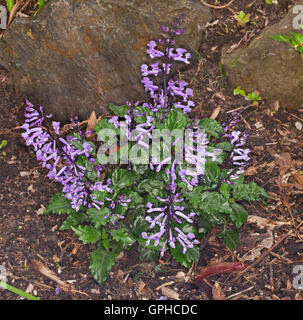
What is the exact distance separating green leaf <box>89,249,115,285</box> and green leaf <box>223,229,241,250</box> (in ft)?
3.19

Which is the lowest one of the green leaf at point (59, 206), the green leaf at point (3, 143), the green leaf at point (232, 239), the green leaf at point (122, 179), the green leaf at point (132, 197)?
the green leaf at point (232, 239)

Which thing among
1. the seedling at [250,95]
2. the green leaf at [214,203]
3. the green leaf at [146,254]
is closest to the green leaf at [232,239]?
the green leaf at [214,203]

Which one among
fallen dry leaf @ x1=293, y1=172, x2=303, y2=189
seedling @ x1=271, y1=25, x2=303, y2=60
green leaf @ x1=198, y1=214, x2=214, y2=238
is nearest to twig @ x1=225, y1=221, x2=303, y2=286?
fallen dry leaf @ x1=293, y1=172, x2=303, y2=189

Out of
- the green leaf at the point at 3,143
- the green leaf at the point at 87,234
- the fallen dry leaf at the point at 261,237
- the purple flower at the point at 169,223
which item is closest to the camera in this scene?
the purple flower at the point at 169,223

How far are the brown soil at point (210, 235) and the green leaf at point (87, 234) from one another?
0.58 m

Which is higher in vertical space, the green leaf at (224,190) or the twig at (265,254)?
the green leaf at (224,190)

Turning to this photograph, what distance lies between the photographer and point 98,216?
10.9 feet

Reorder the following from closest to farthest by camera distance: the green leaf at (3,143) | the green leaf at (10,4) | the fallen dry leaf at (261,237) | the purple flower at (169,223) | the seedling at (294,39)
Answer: the purple flower at (169,223) → the fallen dry leaf at (261,237) → the seedling at (294,39) → the green leaf at (3,143) → the green leaf at (10,4)

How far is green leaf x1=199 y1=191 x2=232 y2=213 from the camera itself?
3.17 m

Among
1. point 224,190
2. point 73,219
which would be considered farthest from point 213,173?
point 73,219

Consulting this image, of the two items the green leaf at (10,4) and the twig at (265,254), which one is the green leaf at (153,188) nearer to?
the twig at (265,254)

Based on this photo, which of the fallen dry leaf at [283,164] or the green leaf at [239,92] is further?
the green leaf at [239,92]

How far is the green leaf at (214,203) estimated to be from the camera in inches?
125

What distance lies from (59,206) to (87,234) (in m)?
0.38
